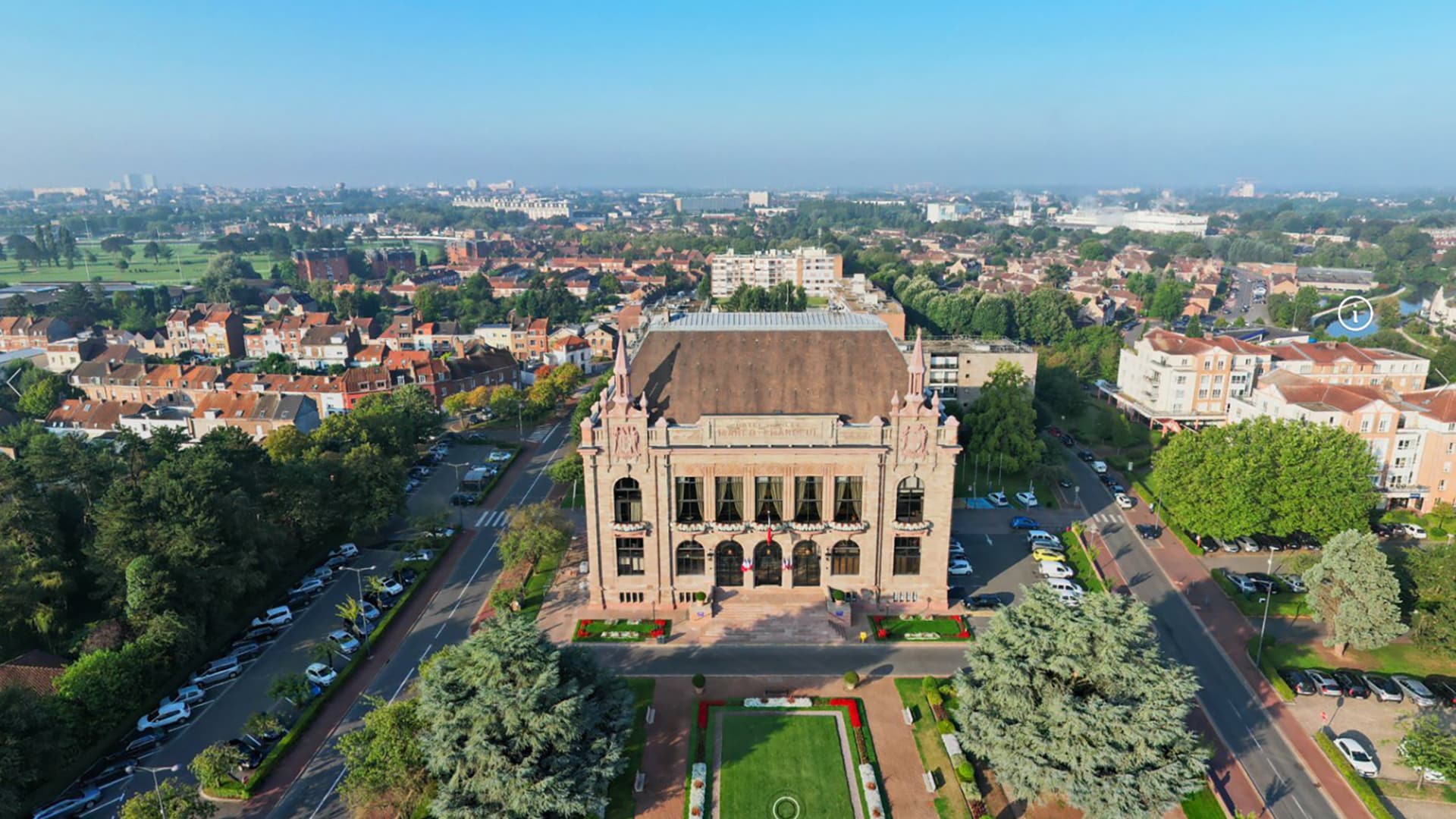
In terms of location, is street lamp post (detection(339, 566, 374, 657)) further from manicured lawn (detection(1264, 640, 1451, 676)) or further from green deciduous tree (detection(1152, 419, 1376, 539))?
green deciduous tree (detection(1152, 419, 1376, 539))

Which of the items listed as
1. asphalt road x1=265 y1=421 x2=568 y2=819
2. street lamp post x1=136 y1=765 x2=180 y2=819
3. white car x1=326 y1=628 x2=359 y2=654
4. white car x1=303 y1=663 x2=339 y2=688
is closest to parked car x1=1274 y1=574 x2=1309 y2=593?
asphalt road x1=265 y1=421 x2=568 y2=819

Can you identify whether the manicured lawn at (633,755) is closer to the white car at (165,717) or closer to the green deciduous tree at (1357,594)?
the white car at (165,717)

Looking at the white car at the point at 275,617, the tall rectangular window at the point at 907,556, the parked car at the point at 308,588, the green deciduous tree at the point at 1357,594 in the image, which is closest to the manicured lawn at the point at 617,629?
the tall rectangular window at the point at 907,556

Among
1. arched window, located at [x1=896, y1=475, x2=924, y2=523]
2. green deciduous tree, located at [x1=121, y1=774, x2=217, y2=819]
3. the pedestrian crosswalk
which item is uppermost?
arched window, located at [x1=896, y1=475, x2=924, y2=523]

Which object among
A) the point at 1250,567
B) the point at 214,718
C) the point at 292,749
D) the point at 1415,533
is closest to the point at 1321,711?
the point at 1250,567

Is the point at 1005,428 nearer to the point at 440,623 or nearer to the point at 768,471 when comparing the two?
the point at 768,471

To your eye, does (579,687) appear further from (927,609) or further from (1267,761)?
(1267,761)

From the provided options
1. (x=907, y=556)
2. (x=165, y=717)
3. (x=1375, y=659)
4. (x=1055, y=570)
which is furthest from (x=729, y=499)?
(x=1375, y=659)
